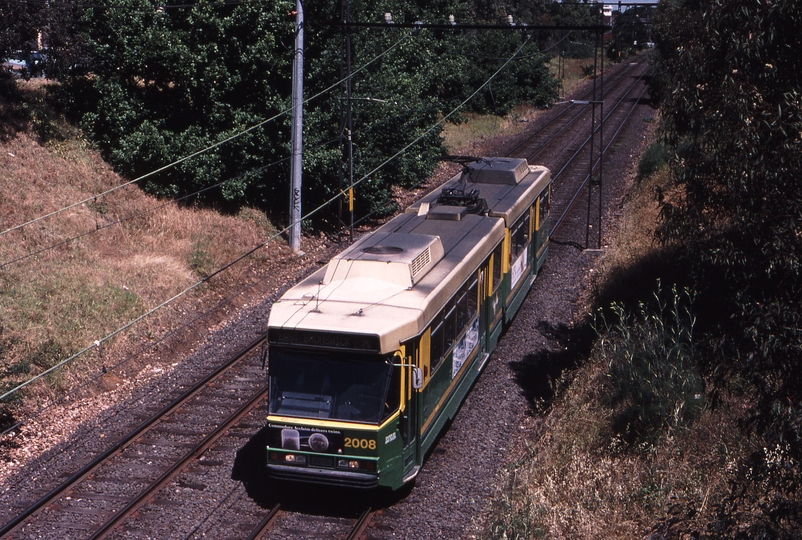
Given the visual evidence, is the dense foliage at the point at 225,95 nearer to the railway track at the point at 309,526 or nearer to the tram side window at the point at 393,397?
the railway track at the point at 309,526

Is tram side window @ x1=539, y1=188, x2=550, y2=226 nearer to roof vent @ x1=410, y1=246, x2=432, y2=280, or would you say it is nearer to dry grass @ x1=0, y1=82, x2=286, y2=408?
dry grass @ x1=0, y1=82, x2=286, y2=408

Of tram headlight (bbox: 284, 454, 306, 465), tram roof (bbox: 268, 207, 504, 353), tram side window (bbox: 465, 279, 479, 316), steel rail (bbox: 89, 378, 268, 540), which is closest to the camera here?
tram roof (bbox: 268, 207, 504, 353)

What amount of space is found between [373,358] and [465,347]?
356 cm

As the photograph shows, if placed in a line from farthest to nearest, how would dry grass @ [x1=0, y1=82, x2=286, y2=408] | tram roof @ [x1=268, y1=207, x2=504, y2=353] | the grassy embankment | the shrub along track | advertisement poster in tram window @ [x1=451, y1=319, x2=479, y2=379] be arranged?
dry grass @ [x1=0, y1=82, x2=286, y2=408] → the grassy embankment → advertisement poster in tram window @ [x1=451, y1=319, x2=479, y2=379] → the shrub along track → tram roof @ [x1=268, y1=207, x2=504, y2=353]

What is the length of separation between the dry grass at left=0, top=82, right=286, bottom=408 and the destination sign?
614cm

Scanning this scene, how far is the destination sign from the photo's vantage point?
938 cm

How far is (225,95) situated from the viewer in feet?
76.6

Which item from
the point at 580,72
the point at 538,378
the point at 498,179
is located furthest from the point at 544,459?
the point at 580,72

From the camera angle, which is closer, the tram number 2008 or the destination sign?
the destination sign

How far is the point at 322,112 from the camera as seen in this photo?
23094 mm

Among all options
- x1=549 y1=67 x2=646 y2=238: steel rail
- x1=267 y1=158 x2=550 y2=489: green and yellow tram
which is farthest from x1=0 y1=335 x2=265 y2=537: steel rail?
x1=549 y1=67 x2=646 y2=238: steel rail

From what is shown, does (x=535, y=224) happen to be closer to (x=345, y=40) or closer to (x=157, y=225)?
(x=345, y=40)

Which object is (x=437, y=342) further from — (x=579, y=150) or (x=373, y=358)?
(x=579, y=150)

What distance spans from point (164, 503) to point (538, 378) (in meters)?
7.20
